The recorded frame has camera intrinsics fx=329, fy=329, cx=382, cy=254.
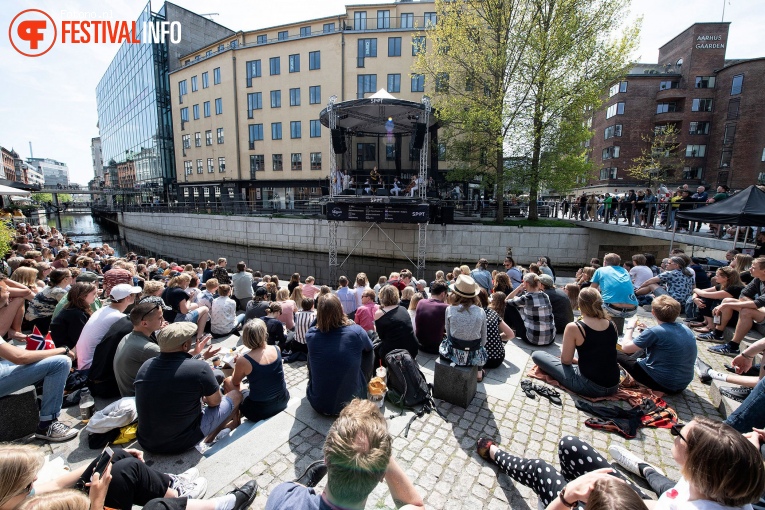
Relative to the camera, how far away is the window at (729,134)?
36.7 meters

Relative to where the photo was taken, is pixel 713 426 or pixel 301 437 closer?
pixel 713 426

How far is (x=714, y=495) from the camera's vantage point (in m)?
1.71

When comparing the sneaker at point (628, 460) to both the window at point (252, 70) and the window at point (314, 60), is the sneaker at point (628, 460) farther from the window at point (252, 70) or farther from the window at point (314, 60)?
the window at point (252, 70)

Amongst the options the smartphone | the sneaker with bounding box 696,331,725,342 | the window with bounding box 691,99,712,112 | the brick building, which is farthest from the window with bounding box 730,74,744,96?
the smartphone

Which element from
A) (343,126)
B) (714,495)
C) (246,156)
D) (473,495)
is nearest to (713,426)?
(714,495)

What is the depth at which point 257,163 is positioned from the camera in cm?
3478

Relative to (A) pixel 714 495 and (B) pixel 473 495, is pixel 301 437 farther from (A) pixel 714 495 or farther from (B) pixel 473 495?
(A) pixel 714 495

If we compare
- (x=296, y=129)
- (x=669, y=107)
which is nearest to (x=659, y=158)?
(x=669, y=107)

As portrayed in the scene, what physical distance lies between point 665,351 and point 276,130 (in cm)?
3562

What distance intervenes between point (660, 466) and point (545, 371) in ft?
5.39

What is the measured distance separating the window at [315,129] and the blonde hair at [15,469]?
108 ft

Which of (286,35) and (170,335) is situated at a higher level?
(286,35)

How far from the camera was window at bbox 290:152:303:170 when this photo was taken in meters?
32.8

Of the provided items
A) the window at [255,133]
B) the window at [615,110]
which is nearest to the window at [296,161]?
the window at [255,133]
